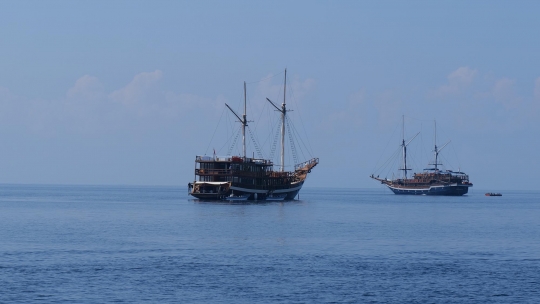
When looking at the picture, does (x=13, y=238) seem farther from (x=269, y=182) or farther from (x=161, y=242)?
(x=269, y=182)

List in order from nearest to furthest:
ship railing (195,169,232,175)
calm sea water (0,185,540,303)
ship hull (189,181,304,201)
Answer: calm sea water (0,185,540,303) → ship railing (195,169,232,175) → ship hull (189,181,304,201)

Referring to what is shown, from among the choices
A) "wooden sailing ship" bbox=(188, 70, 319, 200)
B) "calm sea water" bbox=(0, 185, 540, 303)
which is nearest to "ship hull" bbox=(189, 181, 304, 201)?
"wooden sailing ship" bbox=(188, 70, 319, 200)

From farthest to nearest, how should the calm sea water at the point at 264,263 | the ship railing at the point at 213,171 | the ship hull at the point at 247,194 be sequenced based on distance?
the ship hull at the point at 247,194 → the ship railing at the point at 213,171 → the calm sea water at the point at 264,263

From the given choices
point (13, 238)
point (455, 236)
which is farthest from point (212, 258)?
point (455, 236)

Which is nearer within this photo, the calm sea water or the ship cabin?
the calm sea water

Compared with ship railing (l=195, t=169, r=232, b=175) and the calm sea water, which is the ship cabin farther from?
the calm sea water

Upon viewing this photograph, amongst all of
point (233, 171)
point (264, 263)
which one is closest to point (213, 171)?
point (233, 171)

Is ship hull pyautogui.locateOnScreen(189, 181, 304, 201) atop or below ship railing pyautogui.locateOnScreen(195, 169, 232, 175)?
below

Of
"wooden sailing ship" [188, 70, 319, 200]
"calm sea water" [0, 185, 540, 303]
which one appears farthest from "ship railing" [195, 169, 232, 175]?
"calm sea water" [0, 185, 540, 303]

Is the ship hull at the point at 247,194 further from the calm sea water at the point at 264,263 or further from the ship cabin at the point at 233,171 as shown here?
the calm sea water at the point at 264,263

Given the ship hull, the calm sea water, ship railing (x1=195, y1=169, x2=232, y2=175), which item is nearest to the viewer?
the calm sea water

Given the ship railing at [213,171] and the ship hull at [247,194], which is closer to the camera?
the ship railing at [213,171]

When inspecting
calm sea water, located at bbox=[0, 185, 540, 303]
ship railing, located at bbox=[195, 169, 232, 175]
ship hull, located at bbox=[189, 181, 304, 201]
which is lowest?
calm sea water, located at bbox=[0, 185, 540, 303]

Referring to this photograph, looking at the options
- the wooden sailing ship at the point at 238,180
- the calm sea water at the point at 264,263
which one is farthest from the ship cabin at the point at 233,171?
the calm sea water at the point at 264,263
